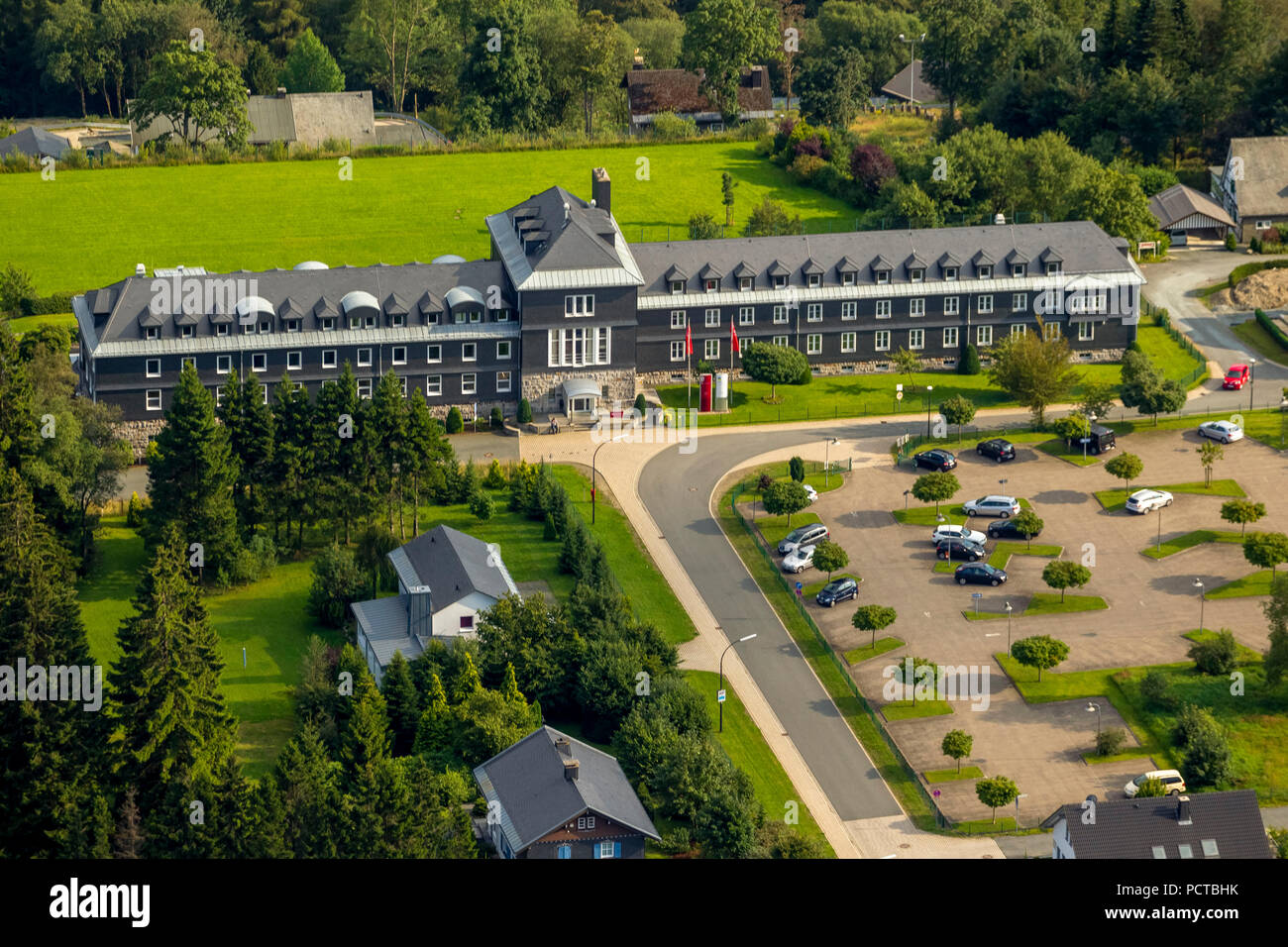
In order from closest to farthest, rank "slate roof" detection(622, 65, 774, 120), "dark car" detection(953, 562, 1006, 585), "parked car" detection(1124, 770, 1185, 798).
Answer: "parked car" detection(1124, 770, 1185, 798)
"dark car" detection(953, 562, 1006, 585)
"slate roof" detection(622, 65, 774, 120)

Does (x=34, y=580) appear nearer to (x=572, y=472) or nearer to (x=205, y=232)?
(x=572, y=472)

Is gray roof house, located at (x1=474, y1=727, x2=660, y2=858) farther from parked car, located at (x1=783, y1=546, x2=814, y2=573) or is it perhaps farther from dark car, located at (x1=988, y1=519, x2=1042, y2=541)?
dark car, located at (x1=988, y1=519, x2=1042, y2=541)

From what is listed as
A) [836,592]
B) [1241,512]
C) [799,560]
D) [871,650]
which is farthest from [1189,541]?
[871,650]

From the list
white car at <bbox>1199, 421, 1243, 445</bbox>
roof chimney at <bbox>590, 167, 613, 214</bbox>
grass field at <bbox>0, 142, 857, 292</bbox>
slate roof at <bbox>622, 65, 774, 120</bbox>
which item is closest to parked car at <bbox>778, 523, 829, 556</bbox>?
white car at <bbox>1199, 421, 1243, 445</bbox>

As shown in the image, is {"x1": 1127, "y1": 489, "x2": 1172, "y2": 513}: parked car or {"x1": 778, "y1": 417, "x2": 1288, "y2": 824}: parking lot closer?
{"x1": 778, "y1": 417, "x2": 1288, "y2": 824}: parking lot

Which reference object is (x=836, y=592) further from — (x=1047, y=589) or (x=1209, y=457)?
(x=1209, y=457)

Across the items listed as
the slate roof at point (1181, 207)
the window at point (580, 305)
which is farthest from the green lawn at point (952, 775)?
the slate roof at point (1181, 207)
